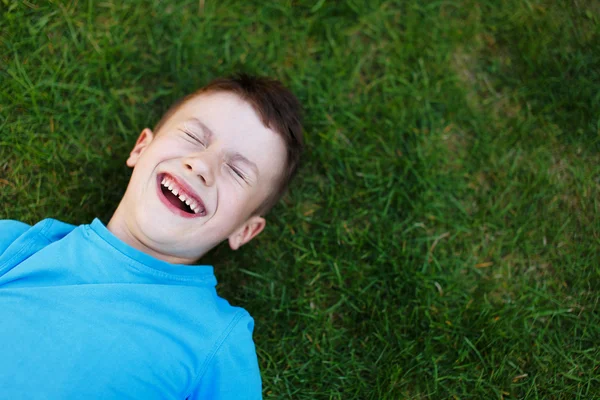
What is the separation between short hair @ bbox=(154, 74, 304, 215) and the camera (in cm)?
235

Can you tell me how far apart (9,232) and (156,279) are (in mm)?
739

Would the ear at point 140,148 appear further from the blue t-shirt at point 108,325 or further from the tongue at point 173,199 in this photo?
the blue t-shirt at point 108,325

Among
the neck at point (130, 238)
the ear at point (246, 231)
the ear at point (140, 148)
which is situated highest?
the ear at point (140, 148)

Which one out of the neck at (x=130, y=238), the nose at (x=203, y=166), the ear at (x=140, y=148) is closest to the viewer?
the nose at (x=203, y=166)

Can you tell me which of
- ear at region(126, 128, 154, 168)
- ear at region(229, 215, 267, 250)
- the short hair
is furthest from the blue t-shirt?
the short hair

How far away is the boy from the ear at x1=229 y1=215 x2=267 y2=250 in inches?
2.5

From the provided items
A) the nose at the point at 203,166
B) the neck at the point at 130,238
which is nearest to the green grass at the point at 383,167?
the neck at the point at 130,238

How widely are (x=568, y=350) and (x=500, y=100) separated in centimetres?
146

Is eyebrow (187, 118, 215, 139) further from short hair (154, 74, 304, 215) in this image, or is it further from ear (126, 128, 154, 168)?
ear (126, 128, 154, 168)

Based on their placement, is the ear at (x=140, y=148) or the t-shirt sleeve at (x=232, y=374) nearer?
Answer: the t-shirt sleeve at (x=232, y=374)

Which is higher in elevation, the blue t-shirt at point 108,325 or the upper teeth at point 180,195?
the upper teeth at point 180,195

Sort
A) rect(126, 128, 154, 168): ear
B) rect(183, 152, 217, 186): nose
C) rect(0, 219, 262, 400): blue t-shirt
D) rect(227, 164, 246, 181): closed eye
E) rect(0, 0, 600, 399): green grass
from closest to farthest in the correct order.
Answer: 1. rect(0, 219, 262, 400): blue t-shirt
2. rect(183, 152, 217, 186): nose
3. rect(227, 164, 246, 181): closed eye
4. rect(126, 128, 154, 168): ear
5. rect(0, 0, 600, 399): green grass

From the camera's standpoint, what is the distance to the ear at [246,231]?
248cm

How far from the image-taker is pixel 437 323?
2668 mm
